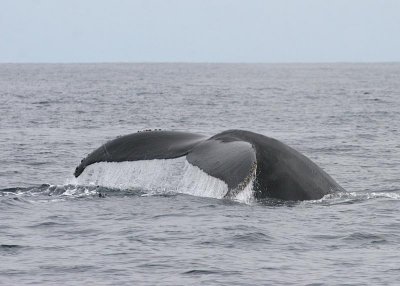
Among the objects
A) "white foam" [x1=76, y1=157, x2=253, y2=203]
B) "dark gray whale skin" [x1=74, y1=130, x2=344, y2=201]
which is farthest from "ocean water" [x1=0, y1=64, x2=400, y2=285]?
"dark gray whale skin" [x1=74, y1=130, x2=344, y2=201]

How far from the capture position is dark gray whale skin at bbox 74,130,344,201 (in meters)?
10.6

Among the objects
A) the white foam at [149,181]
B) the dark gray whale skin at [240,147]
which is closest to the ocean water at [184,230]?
the white foam at [149,181]

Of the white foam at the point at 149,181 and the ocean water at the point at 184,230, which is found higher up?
the white foam at the point at 149,181

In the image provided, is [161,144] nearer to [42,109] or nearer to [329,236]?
[329,236]

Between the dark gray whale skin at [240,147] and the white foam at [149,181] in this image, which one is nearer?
the dark gray whale skin at [240,147]

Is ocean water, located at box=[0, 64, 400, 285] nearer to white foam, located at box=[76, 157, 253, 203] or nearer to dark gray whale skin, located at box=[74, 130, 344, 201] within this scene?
white foam, located at box=[76, 157, 253, 203]

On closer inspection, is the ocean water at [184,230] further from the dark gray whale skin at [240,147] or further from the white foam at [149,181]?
the dark gray whale skin at [240,147]

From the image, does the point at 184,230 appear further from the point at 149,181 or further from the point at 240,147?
the point at 149,181

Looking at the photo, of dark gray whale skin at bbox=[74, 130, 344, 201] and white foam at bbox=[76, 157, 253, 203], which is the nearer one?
dark gray whale skin at bbox=[74, 130, 344, 201]

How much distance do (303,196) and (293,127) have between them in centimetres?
1842

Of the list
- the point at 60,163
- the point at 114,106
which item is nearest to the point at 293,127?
the point at 60,163

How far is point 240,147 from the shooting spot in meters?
10.2

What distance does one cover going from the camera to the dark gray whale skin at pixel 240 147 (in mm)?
10617

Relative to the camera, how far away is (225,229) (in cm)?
1081
